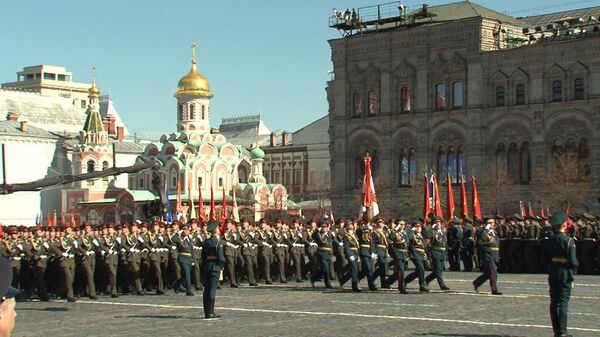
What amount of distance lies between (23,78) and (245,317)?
163 metres

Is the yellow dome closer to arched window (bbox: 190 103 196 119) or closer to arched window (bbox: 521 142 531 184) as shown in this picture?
arched window (bbox: 190 103 196 119)

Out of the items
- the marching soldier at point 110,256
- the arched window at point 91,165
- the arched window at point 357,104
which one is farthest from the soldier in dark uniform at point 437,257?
the arched window at point 91,165

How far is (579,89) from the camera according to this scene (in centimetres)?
5672

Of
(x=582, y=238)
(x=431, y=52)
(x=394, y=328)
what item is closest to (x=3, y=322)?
(x=394, y=328)

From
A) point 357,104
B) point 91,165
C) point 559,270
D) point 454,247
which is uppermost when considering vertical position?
point 357,104

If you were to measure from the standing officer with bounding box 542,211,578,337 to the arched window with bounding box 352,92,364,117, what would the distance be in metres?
51.2

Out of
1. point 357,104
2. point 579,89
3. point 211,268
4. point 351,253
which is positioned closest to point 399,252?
point 351,253

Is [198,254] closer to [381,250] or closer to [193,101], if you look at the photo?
[381,250]

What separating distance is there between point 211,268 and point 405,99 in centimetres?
4689

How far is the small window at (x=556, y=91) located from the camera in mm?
57500

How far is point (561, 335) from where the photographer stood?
→ 535 inches

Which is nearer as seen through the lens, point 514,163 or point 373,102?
point 514,163

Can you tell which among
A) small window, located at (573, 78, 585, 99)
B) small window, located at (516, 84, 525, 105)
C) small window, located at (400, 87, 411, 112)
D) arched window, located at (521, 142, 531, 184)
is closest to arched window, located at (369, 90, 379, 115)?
small window, located at (400, 87, 411, 112)

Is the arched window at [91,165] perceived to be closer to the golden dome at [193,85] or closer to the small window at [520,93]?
the golden dome at [193,85]
